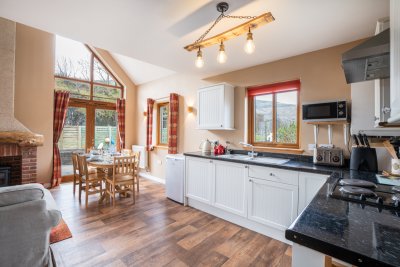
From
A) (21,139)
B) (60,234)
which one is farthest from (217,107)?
(21,139)

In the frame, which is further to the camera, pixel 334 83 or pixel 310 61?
pixel 310 61

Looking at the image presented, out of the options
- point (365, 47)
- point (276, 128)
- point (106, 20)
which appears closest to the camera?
point (365, 47)

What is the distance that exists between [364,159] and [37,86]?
5488 mm

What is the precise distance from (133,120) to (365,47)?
5.26 metres

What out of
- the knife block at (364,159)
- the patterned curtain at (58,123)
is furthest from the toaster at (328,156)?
the patterned curtain at (58,123)

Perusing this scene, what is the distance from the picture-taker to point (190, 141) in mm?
4039

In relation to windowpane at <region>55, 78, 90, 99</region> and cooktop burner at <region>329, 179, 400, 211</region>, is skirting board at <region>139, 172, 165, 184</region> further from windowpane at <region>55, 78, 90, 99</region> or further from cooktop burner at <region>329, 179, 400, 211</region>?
cooktop burner at <region>329, 179, 400, 211</region>

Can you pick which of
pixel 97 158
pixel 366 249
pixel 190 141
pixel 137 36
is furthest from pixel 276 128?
pixel 97 158

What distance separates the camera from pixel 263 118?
3.11 metres

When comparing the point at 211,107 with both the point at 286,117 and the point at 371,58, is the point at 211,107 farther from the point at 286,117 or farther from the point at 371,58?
the point at 371,58

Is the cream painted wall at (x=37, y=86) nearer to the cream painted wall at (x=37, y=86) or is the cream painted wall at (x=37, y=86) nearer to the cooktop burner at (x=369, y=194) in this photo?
the cream painted wall at (x=37, y=86)

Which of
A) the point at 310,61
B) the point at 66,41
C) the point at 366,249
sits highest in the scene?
the point at 66,41

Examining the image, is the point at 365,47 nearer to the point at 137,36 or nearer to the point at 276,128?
the point at 276,128

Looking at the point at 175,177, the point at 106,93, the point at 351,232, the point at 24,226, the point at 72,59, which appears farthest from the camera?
the point at 106,93
